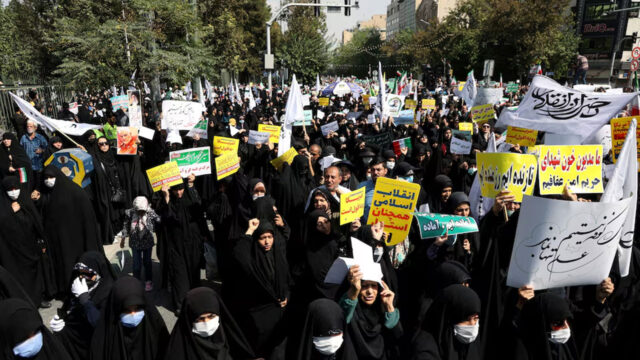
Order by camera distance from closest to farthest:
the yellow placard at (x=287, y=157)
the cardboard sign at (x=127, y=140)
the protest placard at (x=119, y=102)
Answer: the yellow placard at (x=287, y=157) < the cardboard sign at (x=127, y=140) < the protest placard at (x=119, y=102)

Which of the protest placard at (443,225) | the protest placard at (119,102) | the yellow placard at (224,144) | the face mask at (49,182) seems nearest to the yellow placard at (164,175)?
the face mask at (49,182)

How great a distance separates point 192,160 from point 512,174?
3.65 meters

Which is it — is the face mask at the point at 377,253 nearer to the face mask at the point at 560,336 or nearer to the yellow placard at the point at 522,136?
the face mask at the point at 560,336

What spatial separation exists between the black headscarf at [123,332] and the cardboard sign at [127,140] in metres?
4.37

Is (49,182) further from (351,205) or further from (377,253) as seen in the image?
(377,253)

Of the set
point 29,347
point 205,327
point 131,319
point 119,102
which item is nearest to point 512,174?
point 205,327

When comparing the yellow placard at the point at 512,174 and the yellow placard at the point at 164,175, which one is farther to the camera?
the yellow placard at the point at 164,175

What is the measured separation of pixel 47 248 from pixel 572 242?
5.09 metres

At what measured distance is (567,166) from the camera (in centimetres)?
408

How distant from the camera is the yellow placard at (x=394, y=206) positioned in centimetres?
370

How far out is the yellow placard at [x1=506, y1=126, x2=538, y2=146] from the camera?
5.61m

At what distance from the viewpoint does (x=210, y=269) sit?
4973 millimetres

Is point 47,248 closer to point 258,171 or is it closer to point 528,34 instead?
point 258,171

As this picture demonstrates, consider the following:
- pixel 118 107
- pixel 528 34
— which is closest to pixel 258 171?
pixel 118 107
